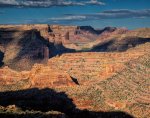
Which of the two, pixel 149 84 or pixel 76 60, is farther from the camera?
pixel 76 60

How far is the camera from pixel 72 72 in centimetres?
18725

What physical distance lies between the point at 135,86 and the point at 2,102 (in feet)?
145

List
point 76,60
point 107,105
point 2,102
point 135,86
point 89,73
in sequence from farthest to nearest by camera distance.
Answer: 1. point 76,60
2. point 89,73
3. point 135,86
4. point 107,105
5. point 2,102

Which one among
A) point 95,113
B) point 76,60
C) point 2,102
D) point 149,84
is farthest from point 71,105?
point 76,60

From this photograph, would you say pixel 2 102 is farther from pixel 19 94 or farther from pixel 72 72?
pixel 72 72

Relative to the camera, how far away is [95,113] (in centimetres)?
13988

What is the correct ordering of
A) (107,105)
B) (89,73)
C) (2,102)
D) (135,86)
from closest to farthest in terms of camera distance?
(2,102), (107,105), (135,86), (89,73)

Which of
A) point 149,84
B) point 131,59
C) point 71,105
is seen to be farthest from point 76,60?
point 71,105

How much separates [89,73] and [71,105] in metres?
35.4

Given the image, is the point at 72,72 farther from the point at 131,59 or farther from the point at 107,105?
the point at 107,105

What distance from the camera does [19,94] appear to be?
154 m

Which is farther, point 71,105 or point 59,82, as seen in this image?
point 59,82

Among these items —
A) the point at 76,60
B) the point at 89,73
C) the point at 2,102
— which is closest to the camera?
the point at 2,102

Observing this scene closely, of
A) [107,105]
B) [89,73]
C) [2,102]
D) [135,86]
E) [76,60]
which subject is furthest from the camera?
[76,60]
